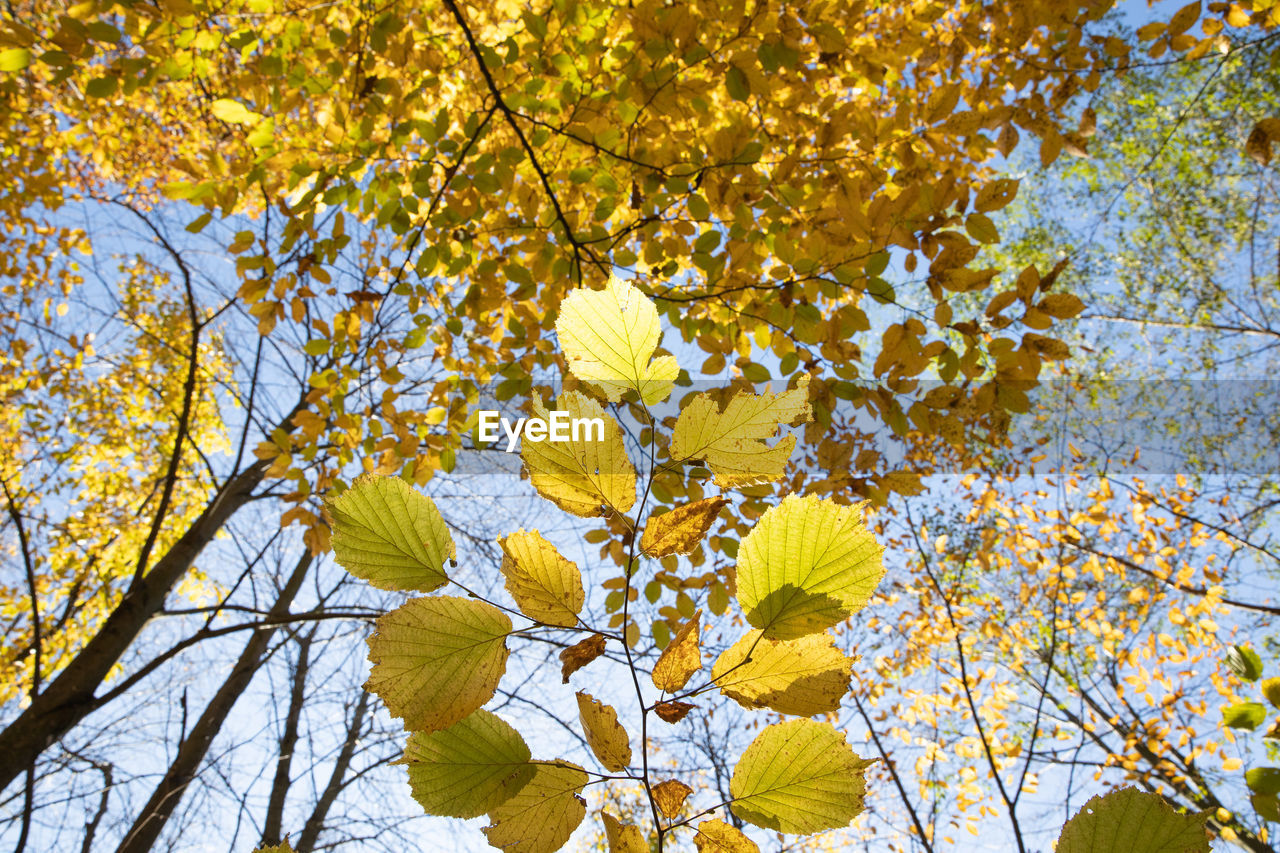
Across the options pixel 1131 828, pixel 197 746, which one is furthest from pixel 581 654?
pixel 197 746

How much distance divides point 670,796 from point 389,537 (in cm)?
23

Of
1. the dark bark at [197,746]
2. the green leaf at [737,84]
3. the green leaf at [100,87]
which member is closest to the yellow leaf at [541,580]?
the green leaf at [737,84]

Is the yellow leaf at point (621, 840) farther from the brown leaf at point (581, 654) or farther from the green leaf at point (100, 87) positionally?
the green leaf at point (100, 87)

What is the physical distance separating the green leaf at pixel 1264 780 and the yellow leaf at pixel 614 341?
3.28ft

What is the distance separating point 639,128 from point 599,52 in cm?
34

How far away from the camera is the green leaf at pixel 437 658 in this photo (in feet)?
0.96

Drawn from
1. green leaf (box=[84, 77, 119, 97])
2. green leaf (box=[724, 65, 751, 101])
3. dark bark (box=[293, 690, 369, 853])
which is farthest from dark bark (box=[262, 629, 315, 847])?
green leaf (box=[724, 65, 751, 101])

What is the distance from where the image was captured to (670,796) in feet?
1.22

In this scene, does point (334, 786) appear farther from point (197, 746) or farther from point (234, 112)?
point (234, 112)

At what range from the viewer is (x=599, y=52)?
186 centimetres

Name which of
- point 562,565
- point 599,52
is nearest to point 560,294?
point 599,52

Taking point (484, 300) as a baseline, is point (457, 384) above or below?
below

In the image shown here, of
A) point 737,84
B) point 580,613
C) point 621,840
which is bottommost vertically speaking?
point 621,840

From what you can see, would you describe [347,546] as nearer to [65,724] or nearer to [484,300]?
[484,300]
